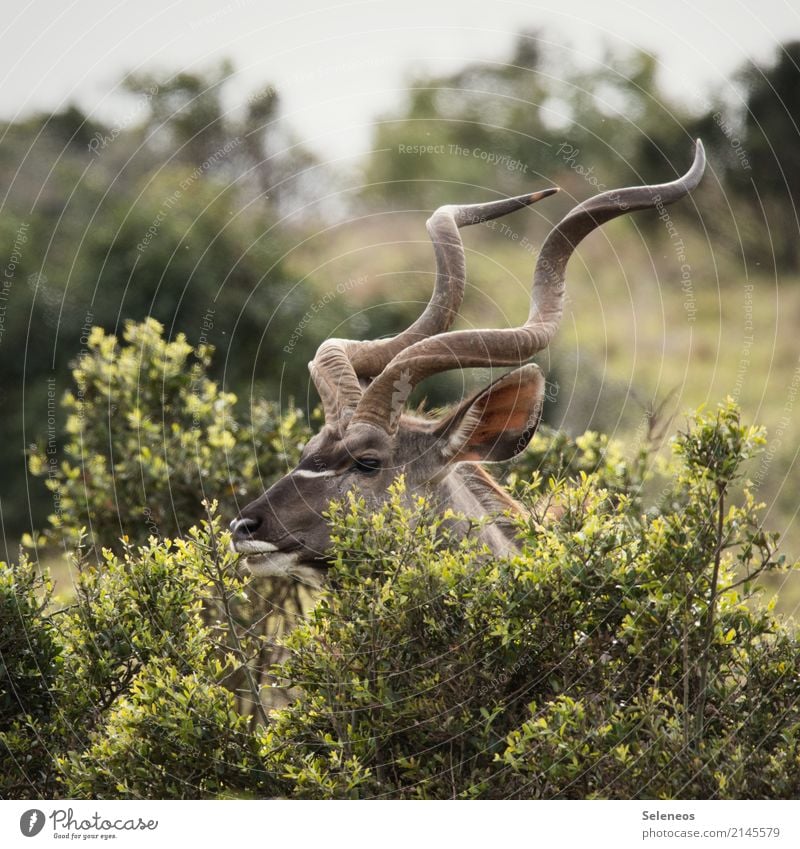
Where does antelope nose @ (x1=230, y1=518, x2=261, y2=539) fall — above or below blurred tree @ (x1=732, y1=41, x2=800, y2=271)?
below

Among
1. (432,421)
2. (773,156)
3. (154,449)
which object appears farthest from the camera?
(773,156)

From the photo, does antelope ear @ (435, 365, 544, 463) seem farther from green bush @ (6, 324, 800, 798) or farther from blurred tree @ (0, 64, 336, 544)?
blurred tree @ (0, 64, 336, 544)

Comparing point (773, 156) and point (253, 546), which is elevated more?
point (773, 156)

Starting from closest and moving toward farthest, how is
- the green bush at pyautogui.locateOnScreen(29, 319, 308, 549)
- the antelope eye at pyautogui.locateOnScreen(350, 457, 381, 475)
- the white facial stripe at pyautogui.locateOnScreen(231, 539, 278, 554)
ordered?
the white facial stripe at pyautogui.locateOnScreen(231, 539, 278, 554), the antelope eye at pyautogui.locateOnScreen(350, 457, 381, 475), the green bush at pyautogui.locateOnScreen(29, 319, 308, 549)

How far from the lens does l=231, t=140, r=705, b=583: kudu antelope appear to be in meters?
7.14

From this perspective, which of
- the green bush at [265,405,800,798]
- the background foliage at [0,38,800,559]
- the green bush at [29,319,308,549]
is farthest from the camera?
the background foliage at [0,38,800,559]

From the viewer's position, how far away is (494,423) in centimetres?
782

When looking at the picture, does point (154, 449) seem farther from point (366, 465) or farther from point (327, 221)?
point (327, 221)

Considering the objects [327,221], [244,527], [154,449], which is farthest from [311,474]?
[327,221]

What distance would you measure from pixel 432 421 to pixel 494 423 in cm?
48

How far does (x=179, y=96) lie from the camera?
68.3 feet

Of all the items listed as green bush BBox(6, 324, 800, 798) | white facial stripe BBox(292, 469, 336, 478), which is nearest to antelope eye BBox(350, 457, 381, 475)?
white facial stripe BBox(292, 469, 336, 478)

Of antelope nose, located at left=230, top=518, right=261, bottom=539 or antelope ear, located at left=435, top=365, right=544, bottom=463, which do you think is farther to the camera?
antelope ear, located at left=435, top=365, right=544, bottom=463
